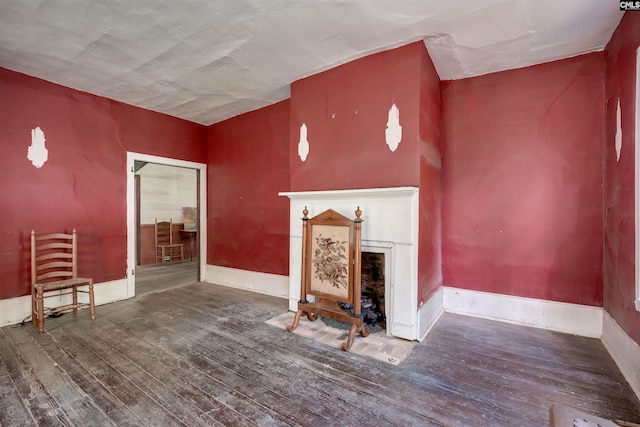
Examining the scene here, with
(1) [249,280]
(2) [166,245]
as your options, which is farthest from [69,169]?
(2) [166,245]

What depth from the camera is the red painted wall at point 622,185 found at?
2.00m

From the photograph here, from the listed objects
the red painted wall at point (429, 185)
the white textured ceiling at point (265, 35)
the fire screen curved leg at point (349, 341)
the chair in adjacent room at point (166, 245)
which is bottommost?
the fire screen curved leg at point (349, 341)

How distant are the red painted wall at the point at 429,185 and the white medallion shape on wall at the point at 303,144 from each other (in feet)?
4.27

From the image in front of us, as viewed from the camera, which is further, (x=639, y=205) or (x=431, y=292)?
(x=431, y=292)

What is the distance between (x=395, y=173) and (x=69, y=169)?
3.86m

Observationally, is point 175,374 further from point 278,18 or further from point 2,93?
point 2,93

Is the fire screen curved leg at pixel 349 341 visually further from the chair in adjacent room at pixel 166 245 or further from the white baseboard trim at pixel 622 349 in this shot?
the chair in adjacent room at pixel 166 245

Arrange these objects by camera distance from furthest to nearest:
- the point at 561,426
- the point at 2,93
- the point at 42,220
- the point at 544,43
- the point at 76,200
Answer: the point at 76,200
the point at 42,220
the point at 2,93
the point at 544,43
the point at 561,426

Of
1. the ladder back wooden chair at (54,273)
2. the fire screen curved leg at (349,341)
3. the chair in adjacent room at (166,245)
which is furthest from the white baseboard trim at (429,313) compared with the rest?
the chair in adjacent room at (166,245)

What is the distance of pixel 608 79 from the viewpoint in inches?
101

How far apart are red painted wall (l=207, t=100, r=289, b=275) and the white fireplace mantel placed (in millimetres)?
1410

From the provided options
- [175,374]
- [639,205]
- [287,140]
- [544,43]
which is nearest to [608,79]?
[544,43]

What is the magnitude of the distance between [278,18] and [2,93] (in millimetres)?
3103

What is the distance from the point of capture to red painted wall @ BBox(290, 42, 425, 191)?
2.61 m
